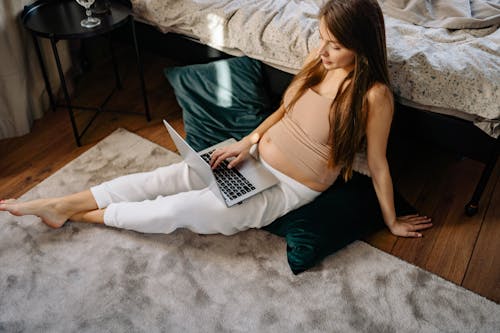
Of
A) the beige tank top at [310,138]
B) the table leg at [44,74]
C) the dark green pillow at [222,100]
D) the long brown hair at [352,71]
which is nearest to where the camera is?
the long brown hair at [352,71]

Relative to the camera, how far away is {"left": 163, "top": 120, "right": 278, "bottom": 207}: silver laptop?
1412 mm

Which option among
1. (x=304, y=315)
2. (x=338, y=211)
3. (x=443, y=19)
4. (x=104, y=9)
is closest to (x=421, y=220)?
(x=338, y=211)

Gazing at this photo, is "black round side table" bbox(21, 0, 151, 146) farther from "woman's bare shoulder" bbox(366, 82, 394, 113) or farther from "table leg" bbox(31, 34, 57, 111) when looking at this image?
"woman's bare shoulder" bbox(366, 82, 394, 113)

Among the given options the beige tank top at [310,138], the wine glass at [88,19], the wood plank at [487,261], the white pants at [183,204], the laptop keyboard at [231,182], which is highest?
the wine glass at [88,19]

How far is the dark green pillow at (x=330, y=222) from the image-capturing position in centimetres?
149

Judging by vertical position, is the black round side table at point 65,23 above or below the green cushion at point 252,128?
above

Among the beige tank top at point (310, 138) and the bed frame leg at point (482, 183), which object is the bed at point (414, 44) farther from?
the beige tank top at point (310, 138)

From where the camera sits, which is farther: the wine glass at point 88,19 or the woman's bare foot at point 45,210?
the wine glass at point 88,19

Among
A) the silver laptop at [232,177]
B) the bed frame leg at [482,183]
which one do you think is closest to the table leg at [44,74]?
the silver laptop at [232,177]

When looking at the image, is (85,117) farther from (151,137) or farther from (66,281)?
(66,281)

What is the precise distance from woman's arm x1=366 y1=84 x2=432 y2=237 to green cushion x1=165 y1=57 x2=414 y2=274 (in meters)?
0.05

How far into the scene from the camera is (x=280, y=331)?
1344 mm

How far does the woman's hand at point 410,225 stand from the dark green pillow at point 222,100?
0.66m

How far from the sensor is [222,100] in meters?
1.98
